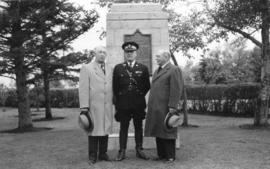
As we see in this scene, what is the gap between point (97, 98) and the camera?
259 inches

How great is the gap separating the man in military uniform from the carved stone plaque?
47.1 inches

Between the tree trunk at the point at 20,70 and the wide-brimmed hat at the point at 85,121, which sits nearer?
the wide-brimmed hat at the point at 85,121

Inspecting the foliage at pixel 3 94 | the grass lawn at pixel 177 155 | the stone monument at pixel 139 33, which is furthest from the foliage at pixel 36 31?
the foliage at pixel 3 94

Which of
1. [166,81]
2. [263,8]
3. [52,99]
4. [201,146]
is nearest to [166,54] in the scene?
[166,81]

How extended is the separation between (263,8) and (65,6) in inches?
259

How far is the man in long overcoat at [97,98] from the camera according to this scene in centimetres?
654

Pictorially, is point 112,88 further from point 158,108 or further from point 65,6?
point 65,6

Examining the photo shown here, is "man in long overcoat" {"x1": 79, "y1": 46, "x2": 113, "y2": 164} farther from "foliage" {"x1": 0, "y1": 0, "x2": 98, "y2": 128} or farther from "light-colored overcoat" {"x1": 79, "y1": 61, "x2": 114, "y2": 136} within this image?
"foliage" {"x1": 0, "y1": 0, "x2": 98, "y2": 128}

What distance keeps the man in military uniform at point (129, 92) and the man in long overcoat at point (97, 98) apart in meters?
0.18

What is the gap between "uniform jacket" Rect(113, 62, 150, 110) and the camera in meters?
6.55

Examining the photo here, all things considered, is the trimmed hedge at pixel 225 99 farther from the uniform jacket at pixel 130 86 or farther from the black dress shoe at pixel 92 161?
the black dress shoe at pixel 92 161

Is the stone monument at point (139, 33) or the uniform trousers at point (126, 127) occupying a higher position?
the stone monument at point (139, 33)

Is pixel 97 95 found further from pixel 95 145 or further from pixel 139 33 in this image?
pixel 139 33

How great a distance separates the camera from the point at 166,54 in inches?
260
